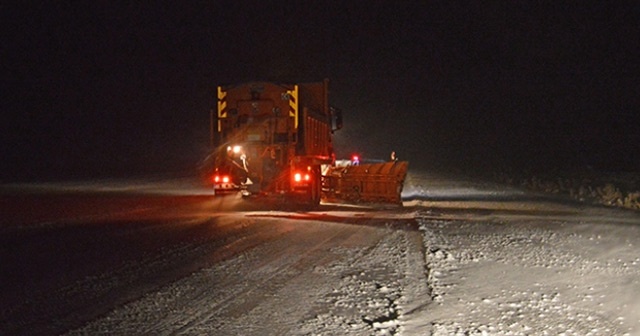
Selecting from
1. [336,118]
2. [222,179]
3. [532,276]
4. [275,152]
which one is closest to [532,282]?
[532,276]

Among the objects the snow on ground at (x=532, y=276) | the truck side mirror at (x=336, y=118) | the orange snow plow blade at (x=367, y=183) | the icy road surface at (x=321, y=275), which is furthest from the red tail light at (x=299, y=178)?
the snow on ground at (x=532, y=276)

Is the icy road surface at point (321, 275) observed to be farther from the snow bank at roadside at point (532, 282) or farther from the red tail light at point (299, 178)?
the red tail light at point (299, 178)

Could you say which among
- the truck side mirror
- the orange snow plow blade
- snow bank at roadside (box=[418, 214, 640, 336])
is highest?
the truck side mirror

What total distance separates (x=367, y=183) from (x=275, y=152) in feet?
11.0

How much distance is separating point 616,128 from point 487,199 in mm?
93313

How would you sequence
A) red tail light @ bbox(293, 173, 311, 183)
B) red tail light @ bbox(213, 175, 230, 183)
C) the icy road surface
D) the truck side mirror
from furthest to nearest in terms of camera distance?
the truck side mirror, red tail light @ bbox(213, 175, 230, 183), red tail light @ bbox(293, 173, 311, 183), the icy road surface

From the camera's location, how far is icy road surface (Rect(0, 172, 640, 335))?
6.40 m

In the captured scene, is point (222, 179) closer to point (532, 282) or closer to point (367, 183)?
point (367, 183)

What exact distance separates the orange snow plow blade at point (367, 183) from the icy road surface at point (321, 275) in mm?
4613

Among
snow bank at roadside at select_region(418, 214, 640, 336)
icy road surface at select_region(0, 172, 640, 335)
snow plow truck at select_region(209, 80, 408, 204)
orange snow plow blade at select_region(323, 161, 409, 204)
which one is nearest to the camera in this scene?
snow bank at roadside at select_region(418, 214, 640, 336)

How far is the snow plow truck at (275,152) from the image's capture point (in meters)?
20.1

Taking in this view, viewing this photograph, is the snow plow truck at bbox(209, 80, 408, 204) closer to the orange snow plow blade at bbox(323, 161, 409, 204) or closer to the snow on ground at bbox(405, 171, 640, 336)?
the orange snow plow blade at bbox(323, 161, 409, 204)

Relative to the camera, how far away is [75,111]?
9806 centimetres

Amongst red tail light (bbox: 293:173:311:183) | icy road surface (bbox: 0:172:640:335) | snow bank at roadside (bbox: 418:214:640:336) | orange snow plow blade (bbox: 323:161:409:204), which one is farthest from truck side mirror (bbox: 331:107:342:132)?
snow bank at roadside (bbox: 418:214:640:336)
